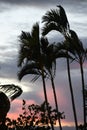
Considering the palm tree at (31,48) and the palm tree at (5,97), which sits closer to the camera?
the palm tree at (5,97)

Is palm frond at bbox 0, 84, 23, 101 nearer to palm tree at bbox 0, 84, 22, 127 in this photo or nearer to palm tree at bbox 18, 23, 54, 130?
palm tree at bbox 0, 84, 22, 127

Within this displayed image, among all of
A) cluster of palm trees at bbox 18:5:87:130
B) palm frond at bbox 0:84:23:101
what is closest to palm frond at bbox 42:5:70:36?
cluster of palm trees at bbox 18:5:87:130

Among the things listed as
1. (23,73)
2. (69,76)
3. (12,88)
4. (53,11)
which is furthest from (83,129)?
(12,88)

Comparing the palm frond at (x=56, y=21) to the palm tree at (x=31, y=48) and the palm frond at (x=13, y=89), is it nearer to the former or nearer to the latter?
the palm tree at (x=31, y=48)

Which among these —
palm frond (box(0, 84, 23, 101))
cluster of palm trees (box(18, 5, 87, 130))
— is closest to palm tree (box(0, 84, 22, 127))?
palm frond (box(0, 84, 23, 101))

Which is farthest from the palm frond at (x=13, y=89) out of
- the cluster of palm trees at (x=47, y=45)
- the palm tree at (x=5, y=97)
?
the cluster of palm trees at (x=47, y=45)

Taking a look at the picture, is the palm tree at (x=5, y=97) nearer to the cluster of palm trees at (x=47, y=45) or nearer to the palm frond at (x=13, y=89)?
the palm frond at (x=13, y=89)

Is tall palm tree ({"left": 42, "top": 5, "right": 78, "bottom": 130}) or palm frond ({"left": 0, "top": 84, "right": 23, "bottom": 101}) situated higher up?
tall palm tree ({"left": 42, "top": 5, "right": 78, "bottom": 130})

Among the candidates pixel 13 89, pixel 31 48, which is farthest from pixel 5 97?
pixel 31 48

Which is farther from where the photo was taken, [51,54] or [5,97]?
[51,54]

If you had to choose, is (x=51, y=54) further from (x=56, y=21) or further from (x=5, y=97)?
(x=5, y=97)

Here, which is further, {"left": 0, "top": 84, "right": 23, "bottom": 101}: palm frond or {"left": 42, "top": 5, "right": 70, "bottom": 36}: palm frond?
{"left": 42, "top": 5, "right": 70, "bottom": 36}: palm frond

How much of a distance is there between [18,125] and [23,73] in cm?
505

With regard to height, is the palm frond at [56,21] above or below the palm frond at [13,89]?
above
